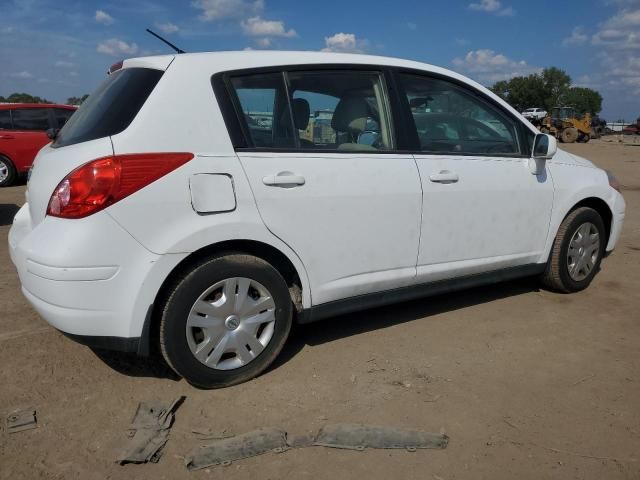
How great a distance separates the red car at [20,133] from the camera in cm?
1102

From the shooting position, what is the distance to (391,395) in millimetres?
2936

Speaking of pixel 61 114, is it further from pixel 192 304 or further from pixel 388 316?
pixel 192 304

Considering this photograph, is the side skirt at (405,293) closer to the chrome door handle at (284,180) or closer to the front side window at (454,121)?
the chrome door handle at (284,180)

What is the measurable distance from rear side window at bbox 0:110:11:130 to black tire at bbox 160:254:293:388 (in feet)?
34.0

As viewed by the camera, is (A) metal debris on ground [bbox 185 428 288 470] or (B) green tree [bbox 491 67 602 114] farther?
(B) green tree [bbox 491 67 602 114]

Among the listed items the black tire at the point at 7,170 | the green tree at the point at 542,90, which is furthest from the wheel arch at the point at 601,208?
the green tree at the point at 542,90

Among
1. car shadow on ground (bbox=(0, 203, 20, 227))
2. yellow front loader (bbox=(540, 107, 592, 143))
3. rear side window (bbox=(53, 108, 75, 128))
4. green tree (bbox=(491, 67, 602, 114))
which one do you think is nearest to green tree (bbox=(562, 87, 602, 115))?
green tree (bbox=(491, 67, 602, 114))

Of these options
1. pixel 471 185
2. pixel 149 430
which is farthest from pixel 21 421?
pixel 471 185

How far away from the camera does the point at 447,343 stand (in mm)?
3592

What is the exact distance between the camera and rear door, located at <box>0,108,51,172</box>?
11039mm

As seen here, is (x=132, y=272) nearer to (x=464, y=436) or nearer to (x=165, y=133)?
(x=165, y=133)

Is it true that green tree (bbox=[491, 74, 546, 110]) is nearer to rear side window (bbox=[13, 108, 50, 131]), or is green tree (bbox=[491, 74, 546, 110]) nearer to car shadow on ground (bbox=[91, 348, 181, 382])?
rear side window (bbox=[13, 108, 50, 131])

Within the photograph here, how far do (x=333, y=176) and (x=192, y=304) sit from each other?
104 cm

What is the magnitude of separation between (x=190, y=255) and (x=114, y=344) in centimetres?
56
